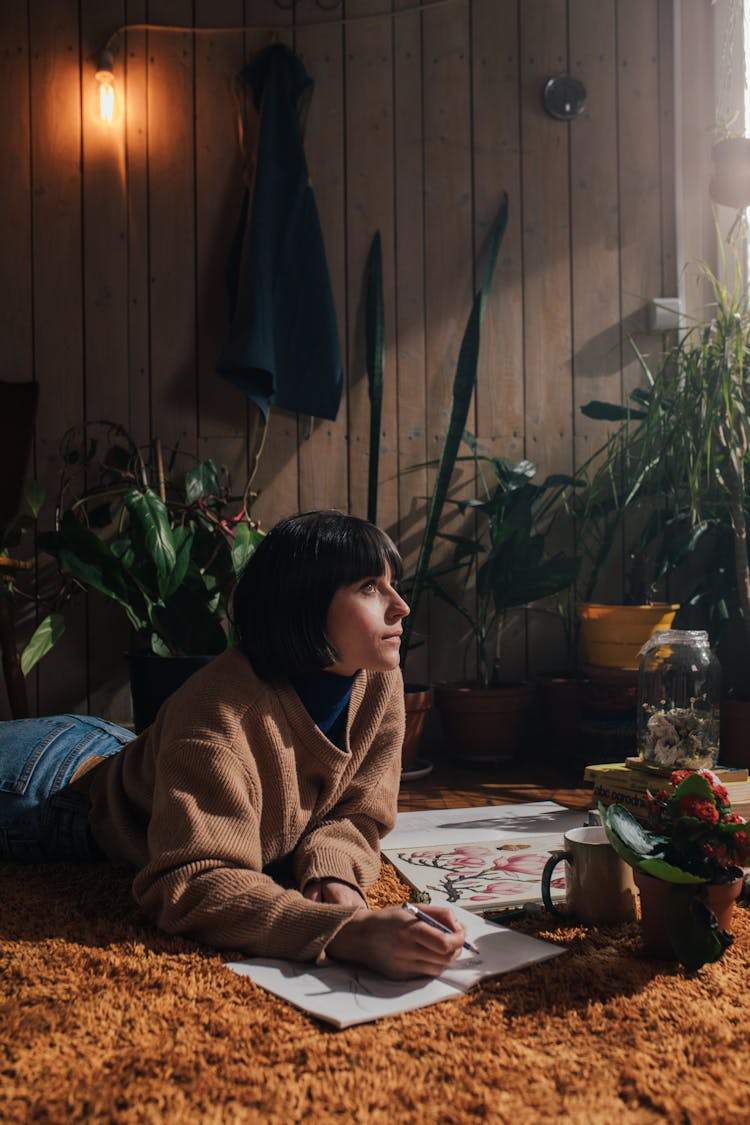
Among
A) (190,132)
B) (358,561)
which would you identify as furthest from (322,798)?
(190,132)

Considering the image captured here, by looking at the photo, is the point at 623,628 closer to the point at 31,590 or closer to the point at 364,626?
the point at 364,626

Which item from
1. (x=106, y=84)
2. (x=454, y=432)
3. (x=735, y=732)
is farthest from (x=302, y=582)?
(x=106, y=84)

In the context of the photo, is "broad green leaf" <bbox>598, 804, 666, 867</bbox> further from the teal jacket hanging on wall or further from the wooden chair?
the wooden chair

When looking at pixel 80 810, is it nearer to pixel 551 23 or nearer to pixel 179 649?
pixel 179 649

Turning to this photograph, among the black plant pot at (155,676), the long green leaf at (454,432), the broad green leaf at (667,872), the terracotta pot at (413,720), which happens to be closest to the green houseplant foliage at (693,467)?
the long green leaf at (454,432)

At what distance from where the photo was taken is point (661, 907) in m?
1.23

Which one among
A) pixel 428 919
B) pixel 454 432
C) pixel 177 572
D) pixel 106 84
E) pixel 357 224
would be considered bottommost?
pixel 428 919

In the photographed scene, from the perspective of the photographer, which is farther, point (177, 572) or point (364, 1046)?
point (177, 572)

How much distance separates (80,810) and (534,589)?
153 cm

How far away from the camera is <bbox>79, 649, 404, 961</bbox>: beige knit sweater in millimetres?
1200

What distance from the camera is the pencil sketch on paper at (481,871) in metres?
1.55

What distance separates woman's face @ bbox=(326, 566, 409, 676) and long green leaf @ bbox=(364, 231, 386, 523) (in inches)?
59.4

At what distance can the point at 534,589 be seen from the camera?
282 centimetres

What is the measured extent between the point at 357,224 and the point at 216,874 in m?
2.48
